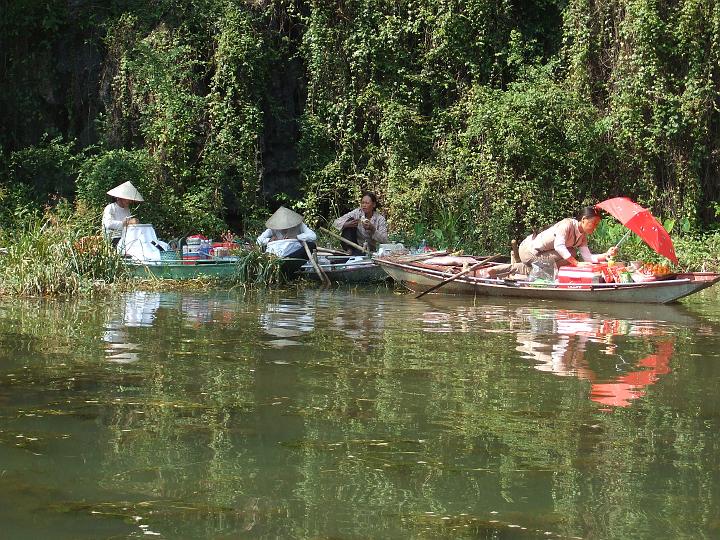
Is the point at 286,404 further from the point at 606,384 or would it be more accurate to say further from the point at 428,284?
the point at 428,284

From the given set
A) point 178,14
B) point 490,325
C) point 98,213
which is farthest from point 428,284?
point 178,14

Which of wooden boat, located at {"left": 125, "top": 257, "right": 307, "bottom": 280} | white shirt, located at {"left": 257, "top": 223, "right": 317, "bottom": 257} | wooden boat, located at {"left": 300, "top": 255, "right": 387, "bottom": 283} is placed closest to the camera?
wooden boat, located at {"left": 125, "top": 257, "right": 307, "bottom": 280}

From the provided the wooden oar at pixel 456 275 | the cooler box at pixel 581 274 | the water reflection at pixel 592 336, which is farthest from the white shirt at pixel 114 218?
the cooler box at pixel 581 274

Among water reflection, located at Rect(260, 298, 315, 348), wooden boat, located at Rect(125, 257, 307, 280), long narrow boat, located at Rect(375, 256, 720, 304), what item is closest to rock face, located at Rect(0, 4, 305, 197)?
wooden boat, located at Rect(125, 257, 307, 280)

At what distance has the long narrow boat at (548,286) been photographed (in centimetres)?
1302

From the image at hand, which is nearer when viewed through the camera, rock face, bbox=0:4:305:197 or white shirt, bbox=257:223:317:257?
white shirt, bbox=257:223:317:257

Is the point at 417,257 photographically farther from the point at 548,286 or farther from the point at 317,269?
the point at 548,286

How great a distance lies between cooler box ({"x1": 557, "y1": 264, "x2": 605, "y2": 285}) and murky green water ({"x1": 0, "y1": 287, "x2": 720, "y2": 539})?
262cm

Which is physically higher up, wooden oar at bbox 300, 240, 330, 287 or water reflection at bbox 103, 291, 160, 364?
wooden oar at bbox 300, 240, 330, 287

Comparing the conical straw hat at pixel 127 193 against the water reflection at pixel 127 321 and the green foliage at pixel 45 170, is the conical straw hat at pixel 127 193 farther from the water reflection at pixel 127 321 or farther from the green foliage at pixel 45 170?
the green foliage at pixel 45 170

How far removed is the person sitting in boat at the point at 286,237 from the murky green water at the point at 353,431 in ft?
14.2

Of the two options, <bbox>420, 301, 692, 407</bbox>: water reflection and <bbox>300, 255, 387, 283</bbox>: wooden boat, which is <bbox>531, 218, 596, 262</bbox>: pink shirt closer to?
<bbox>420, 301, 692, 407</bbox>: water reflection

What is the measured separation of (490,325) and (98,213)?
8711 millimetres

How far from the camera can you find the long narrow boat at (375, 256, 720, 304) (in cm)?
1302
